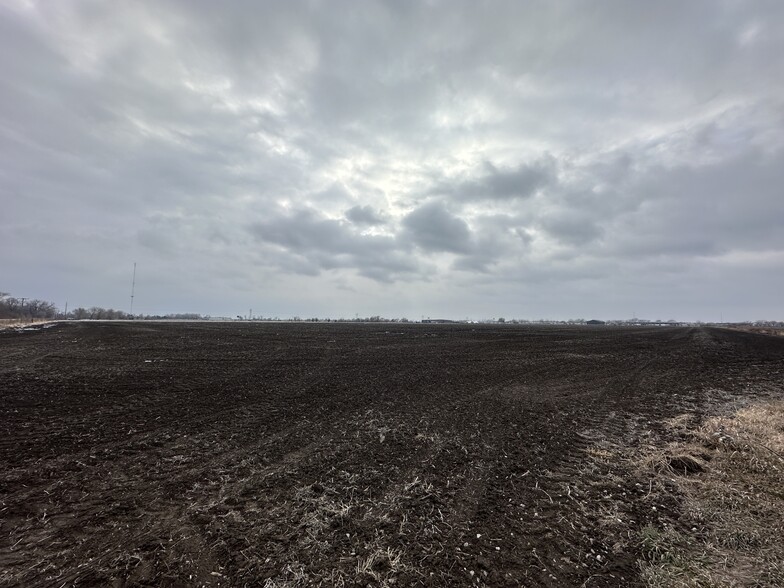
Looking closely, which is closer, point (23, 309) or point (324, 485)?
point (324, 485)

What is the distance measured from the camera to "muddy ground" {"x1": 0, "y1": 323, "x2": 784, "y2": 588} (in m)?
4.23

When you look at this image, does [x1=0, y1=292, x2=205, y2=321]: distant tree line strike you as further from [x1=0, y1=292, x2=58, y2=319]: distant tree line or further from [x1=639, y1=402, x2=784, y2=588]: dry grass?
[x1=639, y1=402, x2=784, y2=588]: dry grass

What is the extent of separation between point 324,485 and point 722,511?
5.87 m

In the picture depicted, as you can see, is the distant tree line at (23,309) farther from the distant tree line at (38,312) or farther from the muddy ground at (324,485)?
the muddy ground at (324,485)

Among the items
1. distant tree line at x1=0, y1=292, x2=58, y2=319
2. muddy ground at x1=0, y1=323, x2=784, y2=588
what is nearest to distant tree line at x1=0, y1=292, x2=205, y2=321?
distant tree line at x1=0, y1=292, x2=58, y2=319

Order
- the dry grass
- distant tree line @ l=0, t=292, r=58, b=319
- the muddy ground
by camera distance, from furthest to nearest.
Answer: distant tree line @ l=0, t=292, r=58, b=319
the muddy ground
the dry grass

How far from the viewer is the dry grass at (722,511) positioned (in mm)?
4059

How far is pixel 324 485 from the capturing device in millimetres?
6234

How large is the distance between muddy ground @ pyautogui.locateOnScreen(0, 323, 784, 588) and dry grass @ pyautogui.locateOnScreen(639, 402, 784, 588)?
0.36 meters

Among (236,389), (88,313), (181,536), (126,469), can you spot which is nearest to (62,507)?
(126,469)

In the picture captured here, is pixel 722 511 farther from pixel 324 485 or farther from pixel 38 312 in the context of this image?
pixel 38 312

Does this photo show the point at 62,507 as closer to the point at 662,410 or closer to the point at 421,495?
the point at 421,495

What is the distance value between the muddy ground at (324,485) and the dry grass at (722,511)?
0.36 metres

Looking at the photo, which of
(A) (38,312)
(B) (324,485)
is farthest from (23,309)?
(B) (324,485)
